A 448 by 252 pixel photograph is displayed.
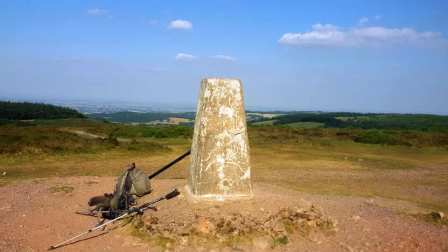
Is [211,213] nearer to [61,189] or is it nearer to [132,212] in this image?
[132,212]

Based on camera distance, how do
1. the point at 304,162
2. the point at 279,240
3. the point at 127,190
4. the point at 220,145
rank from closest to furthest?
1. the point at 279,240
2. the point at 220,145
3. the point at 127,190
4. the point at 304,162

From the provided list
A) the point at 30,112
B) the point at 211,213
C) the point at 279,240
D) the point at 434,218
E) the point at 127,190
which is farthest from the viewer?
the point at 30,112

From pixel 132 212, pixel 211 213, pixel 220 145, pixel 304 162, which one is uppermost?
pixel 220 145

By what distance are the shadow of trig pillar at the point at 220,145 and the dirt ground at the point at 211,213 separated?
38cm

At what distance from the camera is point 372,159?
73.6 ft

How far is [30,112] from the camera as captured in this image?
59.3 m

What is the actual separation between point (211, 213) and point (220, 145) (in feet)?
4.65

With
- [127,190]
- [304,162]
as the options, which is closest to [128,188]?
[127,190]

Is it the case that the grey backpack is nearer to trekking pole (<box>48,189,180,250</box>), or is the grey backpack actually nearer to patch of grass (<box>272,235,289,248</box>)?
trekking pole (<box>48,189,180,250</box>)

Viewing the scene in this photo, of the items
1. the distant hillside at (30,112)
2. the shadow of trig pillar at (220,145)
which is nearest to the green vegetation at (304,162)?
the shadow of trig pillar at (220,145)

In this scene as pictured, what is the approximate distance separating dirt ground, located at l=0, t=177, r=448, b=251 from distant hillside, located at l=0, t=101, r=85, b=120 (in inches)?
1981

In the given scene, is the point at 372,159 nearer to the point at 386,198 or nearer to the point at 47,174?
the point at 386,198

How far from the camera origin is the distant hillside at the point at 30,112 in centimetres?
5672

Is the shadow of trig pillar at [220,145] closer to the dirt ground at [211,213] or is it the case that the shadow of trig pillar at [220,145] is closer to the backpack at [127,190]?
the dirt ground at [211,213]
